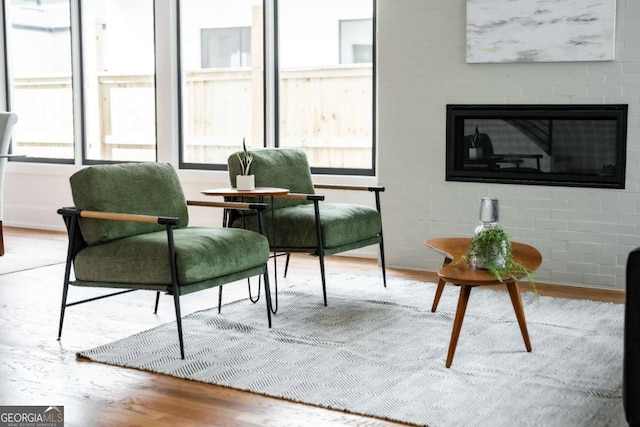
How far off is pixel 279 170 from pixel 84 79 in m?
3.39

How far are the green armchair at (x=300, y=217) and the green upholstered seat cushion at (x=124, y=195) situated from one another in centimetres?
55

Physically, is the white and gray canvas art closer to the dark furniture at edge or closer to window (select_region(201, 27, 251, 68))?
window (select_region(201, 27, 251, 68))

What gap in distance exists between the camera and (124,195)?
13.5ft

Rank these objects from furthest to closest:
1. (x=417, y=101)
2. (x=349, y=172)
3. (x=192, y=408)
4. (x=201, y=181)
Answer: (x=201, y=181), (x=349, y=172), (x=417, y=101), (x=192, y=408)

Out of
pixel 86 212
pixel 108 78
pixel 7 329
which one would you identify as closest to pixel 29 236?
pixel 108 78

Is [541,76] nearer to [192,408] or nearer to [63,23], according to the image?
[192,408]

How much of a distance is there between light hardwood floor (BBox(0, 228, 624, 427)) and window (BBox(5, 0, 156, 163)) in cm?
262

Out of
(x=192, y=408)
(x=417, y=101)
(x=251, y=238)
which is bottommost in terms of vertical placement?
(x=192, y=408)

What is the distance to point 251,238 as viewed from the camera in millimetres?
4125

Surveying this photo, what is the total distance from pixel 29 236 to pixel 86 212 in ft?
12.6

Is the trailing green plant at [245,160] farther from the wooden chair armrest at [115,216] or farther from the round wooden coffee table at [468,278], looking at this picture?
the round wooden coffee table at [468,278]

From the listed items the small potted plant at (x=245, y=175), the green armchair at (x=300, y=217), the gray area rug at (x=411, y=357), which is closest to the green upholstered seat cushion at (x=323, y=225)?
the green armchair at (x=300, y=217)

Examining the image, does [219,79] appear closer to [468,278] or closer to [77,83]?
[77,83]

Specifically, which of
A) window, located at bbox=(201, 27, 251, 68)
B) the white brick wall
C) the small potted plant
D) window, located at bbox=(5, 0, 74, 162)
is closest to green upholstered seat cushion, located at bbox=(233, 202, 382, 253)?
the small potted plant
